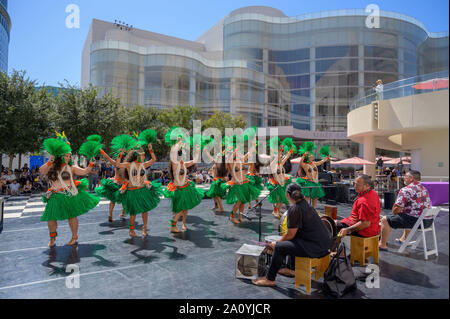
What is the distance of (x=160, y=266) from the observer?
4570 mm

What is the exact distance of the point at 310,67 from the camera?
3903 cm

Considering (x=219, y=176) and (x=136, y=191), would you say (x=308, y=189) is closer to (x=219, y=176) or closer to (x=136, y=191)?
(x=219, y=176)

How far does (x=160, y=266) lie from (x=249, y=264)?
1389 millimetres

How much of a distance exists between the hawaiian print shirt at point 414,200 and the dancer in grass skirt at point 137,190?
4.55 meters

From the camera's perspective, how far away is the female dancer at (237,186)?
771cm

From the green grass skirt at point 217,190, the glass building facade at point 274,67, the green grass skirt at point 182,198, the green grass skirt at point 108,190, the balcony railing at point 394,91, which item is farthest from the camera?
the glass building facade at point 274,67

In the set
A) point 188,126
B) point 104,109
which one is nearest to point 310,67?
point 188,126

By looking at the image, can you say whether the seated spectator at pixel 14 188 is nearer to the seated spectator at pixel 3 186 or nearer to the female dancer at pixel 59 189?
the seated spectator at pixel 3 186

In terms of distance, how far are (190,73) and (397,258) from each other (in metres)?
32.3

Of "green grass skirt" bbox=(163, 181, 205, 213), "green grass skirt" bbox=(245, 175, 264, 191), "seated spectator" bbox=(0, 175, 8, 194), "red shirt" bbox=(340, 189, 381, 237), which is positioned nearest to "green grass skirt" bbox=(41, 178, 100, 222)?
"green grass skirt" bbox=(163, 181, 205, 213)

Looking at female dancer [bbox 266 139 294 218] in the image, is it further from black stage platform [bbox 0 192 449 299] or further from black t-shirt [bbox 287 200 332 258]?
black t-shirt [bbox 287 200 332 258]

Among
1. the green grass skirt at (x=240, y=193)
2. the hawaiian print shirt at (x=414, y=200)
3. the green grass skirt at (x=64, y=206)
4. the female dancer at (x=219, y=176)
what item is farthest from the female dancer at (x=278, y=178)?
the green grass skirt at (x=64, y=206)

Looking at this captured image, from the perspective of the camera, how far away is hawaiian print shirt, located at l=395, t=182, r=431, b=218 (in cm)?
500

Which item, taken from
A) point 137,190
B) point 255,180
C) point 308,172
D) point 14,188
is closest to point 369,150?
point 308,172
